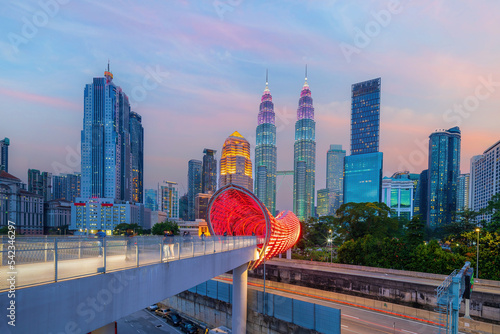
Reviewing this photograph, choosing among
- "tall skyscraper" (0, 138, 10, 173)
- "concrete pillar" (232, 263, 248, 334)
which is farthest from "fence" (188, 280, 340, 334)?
"tall skyscraper" (0, 138, 10, 173)

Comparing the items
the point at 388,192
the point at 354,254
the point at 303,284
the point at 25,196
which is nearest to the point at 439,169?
the point at 388,192

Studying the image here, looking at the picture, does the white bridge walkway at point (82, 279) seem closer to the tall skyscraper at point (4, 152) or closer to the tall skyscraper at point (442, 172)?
the tall skyscraper at point (442, 172)

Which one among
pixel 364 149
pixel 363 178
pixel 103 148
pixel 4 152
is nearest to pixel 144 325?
pixel 363 178

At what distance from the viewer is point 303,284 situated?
94.6 feet

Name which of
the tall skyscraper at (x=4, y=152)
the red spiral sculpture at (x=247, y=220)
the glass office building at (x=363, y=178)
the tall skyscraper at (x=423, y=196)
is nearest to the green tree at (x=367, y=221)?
the red spiral sculpture at (x=247, y=220)

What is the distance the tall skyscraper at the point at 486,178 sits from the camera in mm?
108500

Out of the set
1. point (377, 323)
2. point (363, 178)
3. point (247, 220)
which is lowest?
point (377, 323)

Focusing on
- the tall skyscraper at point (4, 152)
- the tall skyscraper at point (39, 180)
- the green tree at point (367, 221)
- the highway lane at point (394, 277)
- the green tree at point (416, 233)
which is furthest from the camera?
the tall skyscraper at point (39, 180)

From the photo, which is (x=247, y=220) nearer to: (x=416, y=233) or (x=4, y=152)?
(x=416, y=233)

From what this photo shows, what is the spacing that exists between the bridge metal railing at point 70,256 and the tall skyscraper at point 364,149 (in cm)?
14869

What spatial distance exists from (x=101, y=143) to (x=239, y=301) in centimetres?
17140

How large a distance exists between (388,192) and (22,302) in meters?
188

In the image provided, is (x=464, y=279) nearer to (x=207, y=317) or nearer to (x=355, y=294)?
(x=355, y=294)

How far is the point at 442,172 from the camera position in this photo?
561ft
